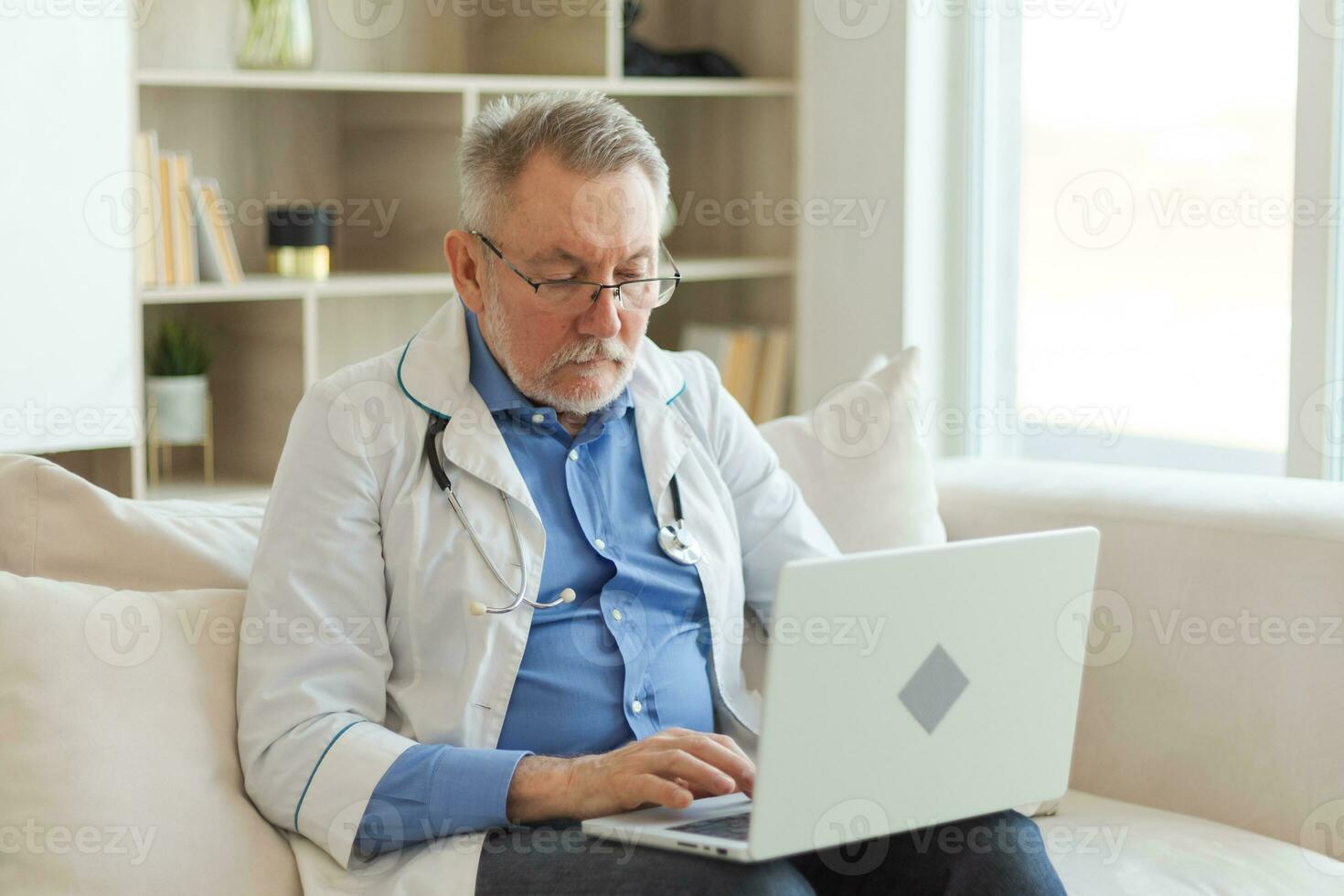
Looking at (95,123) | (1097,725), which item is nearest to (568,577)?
(1097,725)

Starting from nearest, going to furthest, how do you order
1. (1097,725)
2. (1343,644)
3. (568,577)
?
1. (568,577)
2. (1343,644)
3. (1097,725)

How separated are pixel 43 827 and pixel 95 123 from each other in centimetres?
149

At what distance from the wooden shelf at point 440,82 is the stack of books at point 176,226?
0.47 ft

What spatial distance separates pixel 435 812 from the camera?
4.42 feet

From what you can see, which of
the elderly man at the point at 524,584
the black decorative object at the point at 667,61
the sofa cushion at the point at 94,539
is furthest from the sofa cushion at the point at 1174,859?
the black decorative object at the point at 667,61

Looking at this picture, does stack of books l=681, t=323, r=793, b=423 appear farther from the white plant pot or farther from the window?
the white plant pot

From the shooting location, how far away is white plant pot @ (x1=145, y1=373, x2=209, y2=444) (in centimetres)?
274

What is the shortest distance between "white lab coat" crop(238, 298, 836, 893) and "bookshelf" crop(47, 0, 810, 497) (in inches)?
48.2

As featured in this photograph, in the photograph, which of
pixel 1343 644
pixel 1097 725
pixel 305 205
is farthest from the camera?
pixel 305 205

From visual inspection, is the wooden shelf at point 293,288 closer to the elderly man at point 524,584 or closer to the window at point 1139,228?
the elderly man at point 524,584

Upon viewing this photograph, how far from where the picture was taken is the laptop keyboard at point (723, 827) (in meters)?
1.23

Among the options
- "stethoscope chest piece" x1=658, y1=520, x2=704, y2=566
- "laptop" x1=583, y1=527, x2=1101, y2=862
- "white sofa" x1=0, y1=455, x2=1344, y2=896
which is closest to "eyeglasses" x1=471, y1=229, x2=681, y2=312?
"stethoscope chest piece" x1=658, y1=520, x2=704, y2=566

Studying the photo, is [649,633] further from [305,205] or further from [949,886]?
[305,205]

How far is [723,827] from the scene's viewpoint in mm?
1259
